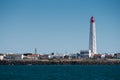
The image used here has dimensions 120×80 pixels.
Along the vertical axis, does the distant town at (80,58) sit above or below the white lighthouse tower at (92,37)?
below

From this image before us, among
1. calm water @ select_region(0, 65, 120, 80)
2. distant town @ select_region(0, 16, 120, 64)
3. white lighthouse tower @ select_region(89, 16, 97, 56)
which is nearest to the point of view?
calm water @ select_region(0, 65, 120, 80)

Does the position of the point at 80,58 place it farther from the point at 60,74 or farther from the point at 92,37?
the point at 60,74

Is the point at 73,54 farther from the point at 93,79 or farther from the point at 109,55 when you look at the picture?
the point at 93,79

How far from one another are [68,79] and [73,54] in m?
95.6

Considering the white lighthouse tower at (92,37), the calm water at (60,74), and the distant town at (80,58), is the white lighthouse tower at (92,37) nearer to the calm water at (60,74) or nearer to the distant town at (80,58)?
the distant town at (80,58)

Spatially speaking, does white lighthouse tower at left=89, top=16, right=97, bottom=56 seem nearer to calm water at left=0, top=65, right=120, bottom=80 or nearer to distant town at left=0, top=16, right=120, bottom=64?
distant town at left=0, top=16, right=120, bottom=64

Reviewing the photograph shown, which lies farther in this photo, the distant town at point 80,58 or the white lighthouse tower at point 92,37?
the white lighthouse tower at point 92,37

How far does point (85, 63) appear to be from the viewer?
340ft

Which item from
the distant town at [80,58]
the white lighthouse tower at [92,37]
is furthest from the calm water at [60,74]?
the white lighthouse tower at [92,37]

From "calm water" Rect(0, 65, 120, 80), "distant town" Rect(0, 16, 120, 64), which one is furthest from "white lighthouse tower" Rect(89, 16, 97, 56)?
"calm water" Rect(0, 65, 120, 80)

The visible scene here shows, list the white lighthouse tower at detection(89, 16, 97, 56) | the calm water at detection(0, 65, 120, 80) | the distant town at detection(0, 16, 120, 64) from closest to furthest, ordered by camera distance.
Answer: the calm water at detection(0, 65, 120, 80), the distant town at detection(0, 16, 120, 64), the white lighthouse tower at detection(89, 16, 97, 56)

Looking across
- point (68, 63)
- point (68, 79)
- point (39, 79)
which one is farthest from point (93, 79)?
point (68, 63)

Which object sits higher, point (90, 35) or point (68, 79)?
point (90, 35)

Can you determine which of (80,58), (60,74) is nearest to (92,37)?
(80,58)
